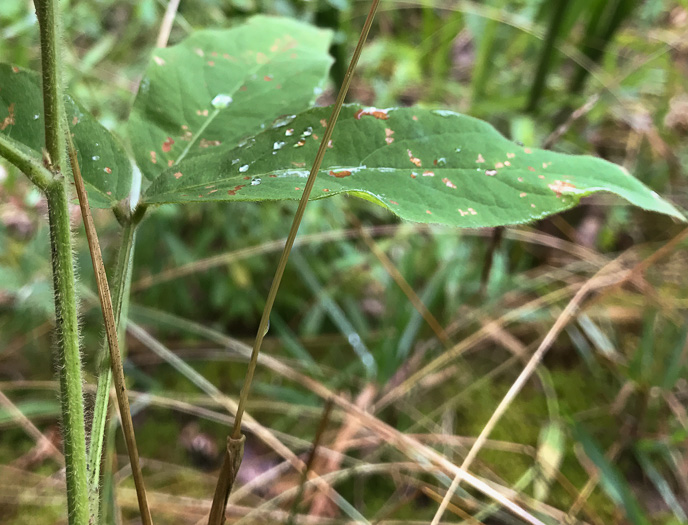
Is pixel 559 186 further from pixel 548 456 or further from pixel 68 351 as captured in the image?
pixel 548 456

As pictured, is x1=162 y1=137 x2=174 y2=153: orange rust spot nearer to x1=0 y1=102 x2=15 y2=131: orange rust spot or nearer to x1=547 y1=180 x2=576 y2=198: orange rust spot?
x1=0 y1=102 x2=15 y2=131: orange rust spot

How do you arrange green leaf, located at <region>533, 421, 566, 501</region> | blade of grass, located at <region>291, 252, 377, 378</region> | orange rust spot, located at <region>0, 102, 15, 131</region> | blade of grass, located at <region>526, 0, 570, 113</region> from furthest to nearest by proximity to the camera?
1. blade of grass, located at <region>291, 252, 377, 378</region>
2. blade of grass, located at <region>526, 0, 570, 113</region>
3. green leaf, located at <region>533, 421, 566, 501</region>
4. orange rust spot, located at <region>0, 102, 15, 131</region>

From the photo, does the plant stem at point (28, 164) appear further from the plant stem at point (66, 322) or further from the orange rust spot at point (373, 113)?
the orange rust spot at point (373, 113)

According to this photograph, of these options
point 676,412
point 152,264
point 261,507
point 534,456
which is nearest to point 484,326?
point 534,456

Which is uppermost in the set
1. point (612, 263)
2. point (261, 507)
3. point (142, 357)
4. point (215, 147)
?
point (215, 147)

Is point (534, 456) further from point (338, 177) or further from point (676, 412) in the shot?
point (338, 177)

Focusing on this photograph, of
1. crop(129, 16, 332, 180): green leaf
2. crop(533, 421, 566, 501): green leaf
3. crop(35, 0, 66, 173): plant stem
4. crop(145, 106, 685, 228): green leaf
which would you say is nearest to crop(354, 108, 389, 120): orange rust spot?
crop(145, 106, 685, 228): green leaf

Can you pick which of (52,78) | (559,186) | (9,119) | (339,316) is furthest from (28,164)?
(339,316)

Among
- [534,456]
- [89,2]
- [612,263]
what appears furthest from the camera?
[89,2]
